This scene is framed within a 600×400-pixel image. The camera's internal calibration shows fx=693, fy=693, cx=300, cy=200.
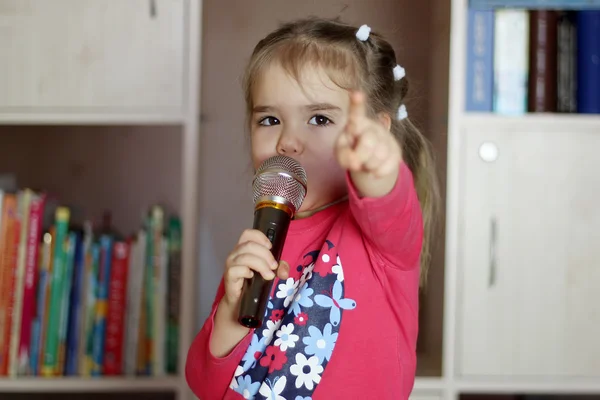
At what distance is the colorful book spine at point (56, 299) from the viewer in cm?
132

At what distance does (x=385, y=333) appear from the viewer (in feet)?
2.54

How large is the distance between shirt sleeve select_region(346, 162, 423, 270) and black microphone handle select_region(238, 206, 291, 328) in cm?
7

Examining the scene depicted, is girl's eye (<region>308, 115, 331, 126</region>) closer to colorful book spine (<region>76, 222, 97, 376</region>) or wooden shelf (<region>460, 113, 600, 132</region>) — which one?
wooden shelf (<region>460, 113, 600, 132</region>)

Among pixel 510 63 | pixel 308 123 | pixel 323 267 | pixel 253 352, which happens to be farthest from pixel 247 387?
pixel 510 63

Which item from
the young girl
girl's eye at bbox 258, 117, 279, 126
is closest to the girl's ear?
the young girl

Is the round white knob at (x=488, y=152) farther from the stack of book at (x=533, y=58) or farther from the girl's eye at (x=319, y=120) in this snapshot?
the girl's eye at (x=319, y=120)

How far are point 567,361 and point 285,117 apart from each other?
2.51 ft

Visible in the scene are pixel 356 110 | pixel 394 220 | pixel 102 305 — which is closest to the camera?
pixel 356 110

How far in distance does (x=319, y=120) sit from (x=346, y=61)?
95mm

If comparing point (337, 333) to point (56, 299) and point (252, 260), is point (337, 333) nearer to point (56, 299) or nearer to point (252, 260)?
point (252, 260)

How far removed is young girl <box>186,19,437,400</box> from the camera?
27.6 inches

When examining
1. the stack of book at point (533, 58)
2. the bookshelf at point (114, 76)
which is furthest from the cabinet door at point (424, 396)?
the stack of book at point (533, 58)

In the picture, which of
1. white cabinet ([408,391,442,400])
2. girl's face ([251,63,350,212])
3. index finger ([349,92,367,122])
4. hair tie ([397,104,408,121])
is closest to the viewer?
index finger ([349,92,367,122])

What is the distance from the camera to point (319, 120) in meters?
0.83
